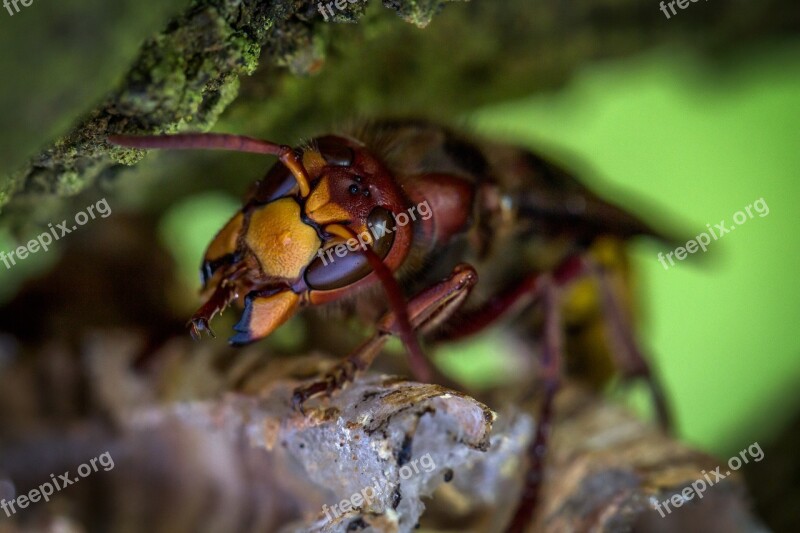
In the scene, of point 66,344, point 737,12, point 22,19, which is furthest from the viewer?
point 737,12

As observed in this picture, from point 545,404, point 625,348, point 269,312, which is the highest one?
point 269,312

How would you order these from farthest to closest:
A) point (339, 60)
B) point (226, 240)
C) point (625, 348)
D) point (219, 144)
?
point (625, 348) < point (339, 60) < point (226, 240) < point (219, 144)

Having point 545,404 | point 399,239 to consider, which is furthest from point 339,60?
point 545,404

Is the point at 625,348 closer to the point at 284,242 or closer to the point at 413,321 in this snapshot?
the point at 413,321

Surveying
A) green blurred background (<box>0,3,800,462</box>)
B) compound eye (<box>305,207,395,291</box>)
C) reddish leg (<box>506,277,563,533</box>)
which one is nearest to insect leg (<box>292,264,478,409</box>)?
compound eye (<box>305,207,395,291</box>)

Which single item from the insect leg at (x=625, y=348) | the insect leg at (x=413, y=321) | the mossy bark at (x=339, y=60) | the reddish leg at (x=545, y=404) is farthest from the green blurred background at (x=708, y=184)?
the insect leg at (x=413, y=321)

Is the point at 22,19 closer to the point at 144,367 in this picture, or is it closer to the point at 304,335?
the point at 144,367

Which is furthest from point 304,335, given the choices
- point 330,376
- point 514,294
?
point 330,376
